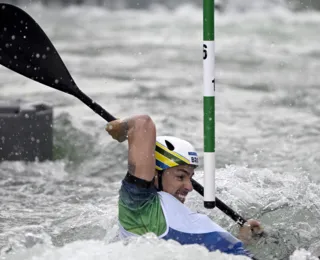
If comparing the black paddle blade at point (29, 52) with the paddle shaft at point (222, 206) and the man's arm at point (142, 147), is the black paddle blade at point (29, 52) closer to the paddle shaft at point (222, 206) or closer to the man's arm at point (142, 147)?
the man's arm at point (142, 147)

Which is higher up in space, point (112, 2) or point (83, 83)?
point (112, 2)

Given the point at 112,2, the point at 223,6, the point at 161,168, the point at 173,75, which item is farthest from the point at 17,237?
the point at 112,2

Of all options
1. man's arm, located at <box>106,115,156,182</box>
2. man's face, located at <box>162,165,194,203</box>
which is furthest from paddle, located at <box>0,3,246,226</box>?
man's face, located at <box>162,165,194,203</box>

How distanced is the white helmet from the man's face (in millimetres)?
35

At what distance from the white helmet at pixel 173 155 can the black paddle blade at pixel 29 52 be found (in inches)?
38.0

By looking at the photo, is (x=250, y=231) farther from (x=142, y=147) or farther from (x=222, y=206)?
(x=142, y=147)

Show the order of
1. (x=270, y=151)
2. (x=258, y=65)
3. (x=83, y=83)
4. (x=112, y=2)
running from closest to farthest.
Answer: (x=270, y=151)
(x=83, y=83)
(x=258, y=65)
(x=112, y=2)

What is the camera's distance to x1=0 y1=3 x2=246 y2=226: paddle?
6.26 meters

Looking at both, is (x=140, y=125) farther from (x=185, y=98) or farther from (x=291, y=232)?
(x=185, y=98)

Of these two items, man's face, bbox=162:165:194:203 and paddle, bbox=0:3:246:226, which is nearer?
man's face, bbox=162:165:194:203

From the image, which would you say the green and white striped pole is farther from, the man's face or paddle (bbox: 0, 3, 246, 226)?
paddle (bbox: 0, 3, 246, 226)

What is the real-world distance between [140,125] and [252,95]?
10.7 m

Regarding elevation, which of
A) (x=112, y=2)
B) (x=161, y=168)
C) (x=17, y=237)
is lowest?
(x=17, y=237)

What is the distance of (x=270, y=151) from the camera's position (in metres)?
11.5
